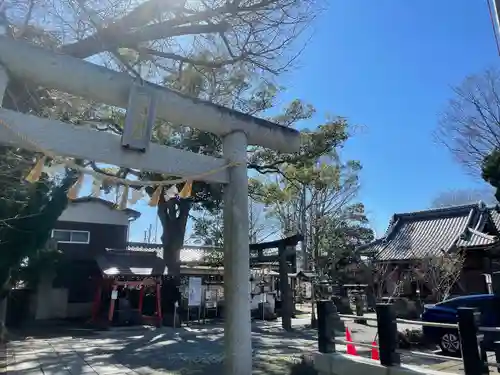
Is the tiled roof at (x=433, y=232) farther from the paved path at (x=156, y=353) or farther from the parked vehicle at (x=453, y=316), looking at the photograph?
the parked vehicle at (x=453, y=316)

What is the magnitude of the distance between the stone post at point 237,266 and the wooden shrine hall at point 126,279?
1221 cm

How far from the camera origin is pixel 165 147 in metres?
4.73

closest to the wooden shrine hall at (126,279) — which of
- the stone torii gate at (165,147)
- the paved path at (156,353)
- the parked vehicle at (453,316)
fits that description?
the paved path at (156,353)

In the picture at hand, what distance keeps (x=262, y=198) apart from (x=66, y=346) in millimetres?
10727

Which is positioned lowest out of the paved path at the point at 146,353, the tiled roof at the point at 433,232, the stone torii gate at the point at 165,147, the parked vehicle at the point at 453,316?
the paved path at the point at 146,353

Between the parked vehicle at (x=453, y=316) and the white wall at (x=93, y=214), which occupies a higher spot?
the white wall at (x=93, y=214)

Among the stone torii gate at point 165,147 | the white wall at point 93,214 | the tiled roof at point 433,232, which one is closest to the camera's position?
the stone torii gate at point 165,147

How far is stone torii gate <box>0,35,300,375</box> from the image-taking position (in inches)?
155

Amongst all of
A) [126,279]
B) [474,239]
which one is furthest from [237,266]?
[474,239]

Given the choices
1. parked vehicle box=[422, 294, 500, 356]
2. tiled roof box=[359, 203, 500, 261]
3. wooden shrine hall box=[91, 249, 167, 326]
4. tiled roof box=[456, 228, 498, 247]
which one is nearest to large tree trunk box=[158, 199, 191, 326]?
wooden shrine hall box=[91, 249, 167, 326]

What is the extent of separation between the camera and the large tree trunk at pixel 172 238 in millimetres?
18578

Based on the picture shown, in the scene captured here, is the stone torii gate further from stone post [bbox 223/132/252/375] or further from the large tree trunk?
the large tree trunk

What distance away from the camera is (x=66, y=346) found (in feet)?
35.0

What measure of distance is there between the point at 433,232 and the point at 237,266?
20.1m
